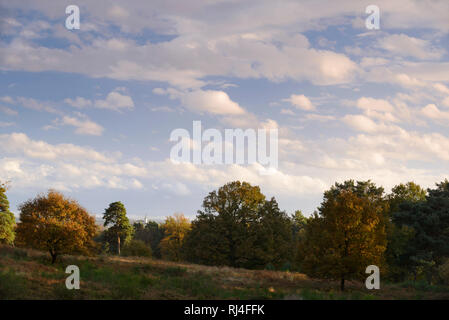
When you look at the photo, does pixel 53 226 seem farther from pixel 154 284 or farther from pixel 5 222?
pixel 5 222

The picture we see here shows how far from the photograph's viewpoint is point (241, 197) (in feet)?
156

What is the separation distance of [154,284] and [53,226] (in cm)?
1126

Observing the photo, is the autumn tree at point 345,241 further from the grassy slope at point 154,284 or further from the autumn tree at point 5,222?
the autumn tree at point 5,222

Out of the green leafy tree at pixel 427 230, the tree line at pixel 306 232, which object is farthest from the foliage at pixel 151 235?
the green leafy tree at pixel 427 230

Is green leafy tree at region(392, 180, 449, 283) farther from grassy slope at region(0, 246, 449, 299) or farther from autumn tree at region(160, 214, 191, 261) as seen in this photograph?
autumn tree at region(160, 214, 191, 261)

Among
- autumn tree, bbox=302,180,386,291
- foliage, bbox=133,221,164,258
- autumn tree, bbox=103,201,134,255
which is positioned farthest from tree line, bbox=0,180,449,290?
foliage, bbox=133,221,164,258

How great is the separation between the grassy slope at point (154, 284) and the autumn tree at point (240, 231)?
10739mm

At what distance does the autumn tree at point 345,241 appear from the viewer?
2503 cm

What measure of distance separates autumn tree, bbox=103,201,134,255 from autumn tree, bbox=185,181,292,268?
2774cm

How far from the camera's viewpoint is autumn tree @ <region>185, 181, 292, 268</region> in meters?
44.8

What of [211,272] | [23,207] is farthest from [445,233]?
[23,207]
